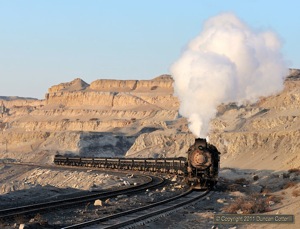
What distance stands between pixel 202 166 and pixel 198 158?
0.54 metres

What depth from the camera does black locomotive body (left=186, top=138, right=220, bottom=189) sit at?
33531 millimetres

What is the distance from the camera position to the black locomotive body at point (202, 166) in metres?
33.5

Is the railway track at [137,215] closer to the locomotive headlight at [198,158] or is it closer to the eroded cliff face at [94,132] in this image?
the locomotive headlight at [198,158]

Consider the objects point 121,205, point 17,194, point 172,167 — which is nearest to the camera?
point 121,205

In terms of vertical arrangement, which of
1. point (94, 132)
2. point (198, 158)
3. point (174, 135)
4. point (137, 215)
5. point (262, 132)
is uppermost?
point (94, 132)

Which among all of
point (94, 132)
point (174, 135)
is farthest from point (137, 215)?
point (94, 132)

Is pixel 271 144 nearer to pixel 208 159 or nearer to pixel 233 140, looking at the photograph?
pixel 233 140

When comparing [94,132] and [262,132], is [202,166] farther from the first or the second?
[94,132]

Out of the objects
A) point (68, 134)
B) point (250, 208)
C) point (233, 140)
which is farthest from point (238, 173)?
point (68, 134)

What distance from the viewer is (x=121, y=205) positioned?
83.8ft

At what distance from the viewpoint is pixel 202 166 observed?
33.6 m

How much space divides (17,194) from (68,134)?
113 metres

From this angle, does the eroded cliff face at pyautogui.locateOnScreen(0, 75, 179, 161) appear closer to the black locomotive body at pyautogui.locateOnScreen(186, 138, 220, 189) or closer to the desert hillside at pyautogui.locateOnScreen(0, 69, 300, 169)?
the desert hillside at pyautogui.locateOnScreen(0, 69, 300, 169)

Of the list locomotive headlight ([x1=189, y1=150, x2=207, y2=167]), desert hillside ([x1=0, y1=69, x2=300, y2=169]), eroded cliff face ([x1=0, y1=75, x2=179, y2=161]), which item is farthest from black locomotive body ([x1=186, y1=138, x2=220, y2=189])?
eroded cliff face ([x1=0, y1=75, x2=179, y2=161])
